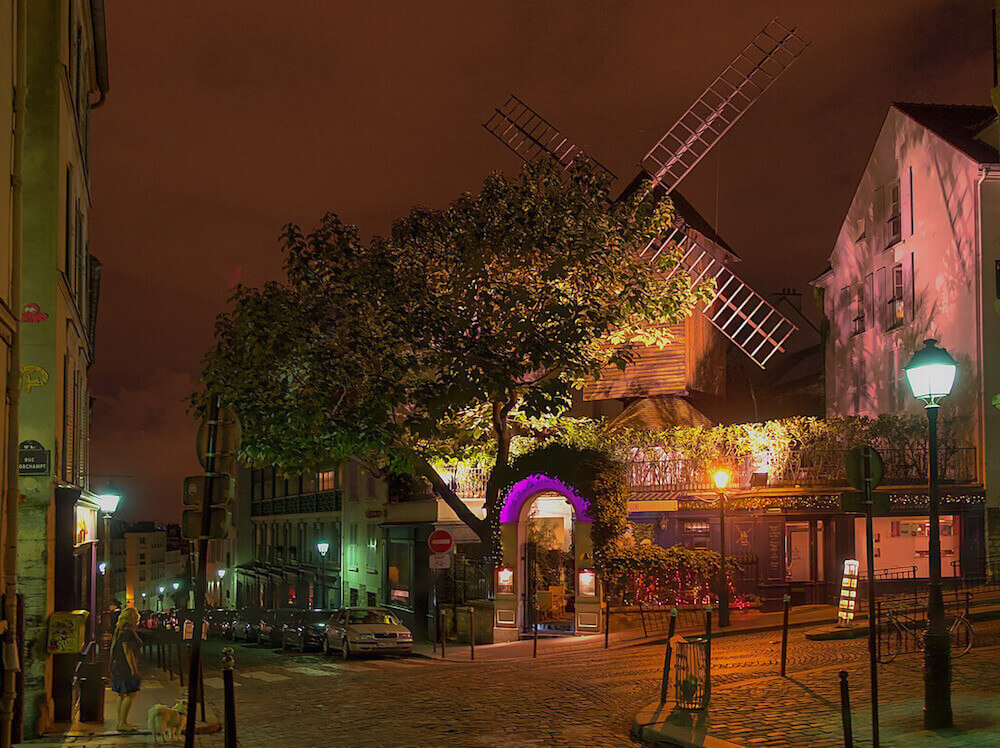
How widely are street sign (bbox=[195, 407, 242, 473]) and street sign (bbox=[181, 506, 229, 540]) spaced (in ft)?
1.50

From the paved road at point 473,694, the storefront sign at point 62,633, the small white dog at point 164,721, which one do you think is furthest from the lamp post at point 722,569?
the storefront sign at point 62,633

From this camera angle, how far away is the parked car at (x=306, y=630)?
31828 millimetres

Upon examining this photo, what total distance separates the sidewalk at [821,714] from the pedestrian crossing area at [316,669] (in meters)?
9.38

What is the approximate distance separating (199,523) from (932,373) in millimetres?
8356

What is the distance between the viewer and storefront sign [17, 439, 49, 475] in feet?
53.2

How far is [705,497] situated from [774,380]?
19.0m

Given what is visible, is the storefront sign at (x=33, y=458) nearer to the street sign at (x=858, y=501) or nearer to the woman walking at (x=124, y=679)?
the woman walking at (x=124, y=679)

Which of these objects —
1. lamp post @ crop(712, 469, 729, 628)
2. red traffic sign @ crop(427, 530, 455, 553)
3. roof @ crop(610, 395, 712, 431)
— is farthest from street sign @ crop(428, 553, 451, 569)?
roof @ crop(610, 395, 712, 431)

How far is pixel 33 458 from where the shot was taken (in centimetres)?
1633

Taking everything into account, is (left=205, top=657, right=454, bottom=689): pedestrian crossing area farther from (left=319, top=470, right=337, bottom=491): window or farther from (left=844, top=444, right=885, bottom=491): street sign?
(left=319, top=470, right=337, bottom=491): window

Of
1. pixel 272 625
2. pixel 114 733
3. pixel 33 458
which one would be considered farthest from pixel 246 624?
pixel 33 458

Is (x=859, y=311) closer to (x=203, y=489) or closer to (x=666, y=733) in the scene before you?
(x=666, y=733)

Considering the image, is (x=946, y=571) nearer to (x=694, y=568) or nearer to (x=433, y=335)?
(x=694, y=568)

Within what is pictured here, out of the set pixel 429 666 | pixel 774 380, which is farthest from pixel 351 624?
pixel 774 380
